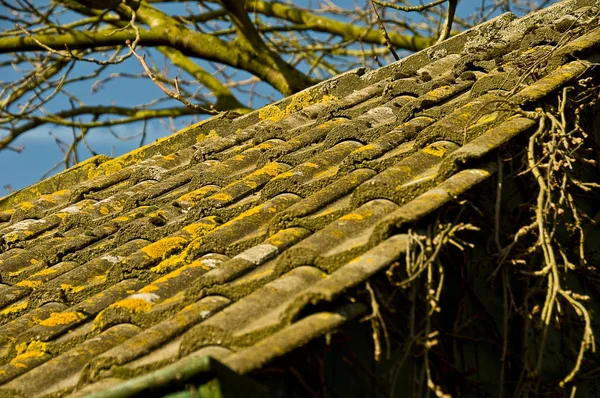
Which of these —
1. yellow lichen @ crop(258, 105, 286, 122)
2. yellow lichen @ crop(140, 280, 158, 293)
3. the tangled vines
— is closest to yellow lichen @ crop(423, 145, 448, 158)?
the tangled vines

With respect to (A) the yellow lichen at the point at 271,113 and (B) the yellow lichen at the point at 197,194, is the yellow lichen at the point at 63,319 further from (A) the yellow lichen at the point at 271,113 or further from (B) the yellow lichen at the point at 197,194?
(A) the yellow lichen at the point at 271,113

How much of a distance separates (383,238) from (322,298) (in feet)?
1.54

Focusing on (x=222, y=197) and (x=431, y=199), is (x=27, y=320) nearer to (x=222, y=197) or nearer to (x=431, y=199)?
(x=222, y=197)

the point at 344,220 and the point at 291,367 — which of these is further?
the point at 344,220

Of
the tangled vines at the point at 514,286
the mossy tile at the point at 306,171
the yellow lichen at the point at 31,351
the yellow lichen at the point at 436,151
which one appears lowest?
the tangled vines at the point at 514,286

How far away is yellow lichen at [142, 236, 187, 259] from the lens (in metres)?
3.74

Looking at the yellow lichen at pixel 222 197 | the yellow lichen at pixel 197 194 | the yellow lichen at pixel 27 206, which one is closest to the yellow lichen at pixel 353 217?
the yellow lichen at pixel 222 197

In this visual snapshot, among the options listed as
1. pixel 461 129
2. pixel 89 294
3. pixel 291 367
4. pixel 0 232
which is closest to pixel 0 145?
pixel 0 232

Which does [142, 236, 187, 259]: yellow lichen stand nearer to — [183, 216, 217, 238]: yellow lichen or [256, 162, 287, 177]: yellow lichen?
[183, 216, 217, 238]: yellow lichen

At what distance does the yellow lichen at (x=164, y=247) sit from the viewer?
3744mm

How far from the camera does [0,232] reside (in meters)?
5.28

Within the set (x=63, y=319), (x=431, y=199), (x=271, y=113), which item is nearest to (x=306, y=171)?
(x=431, y=199)

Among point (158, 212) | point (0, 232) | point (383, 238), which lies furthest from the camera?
point (0, 232)

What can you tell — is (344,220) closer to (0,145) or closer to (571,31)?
(571,31)
